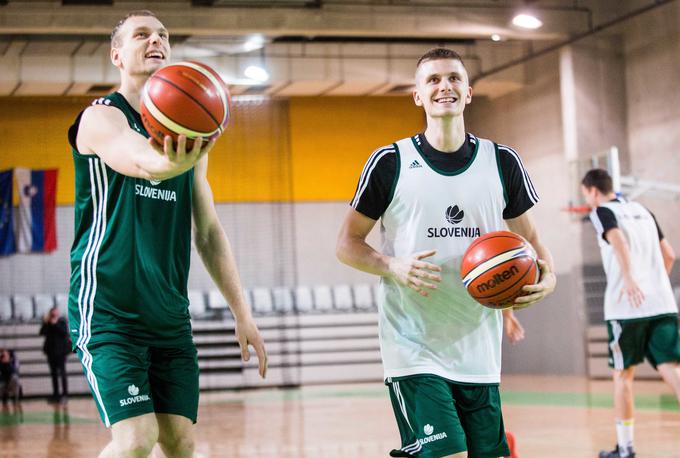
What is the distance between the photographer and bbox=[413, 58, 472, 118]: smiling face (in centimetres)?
421

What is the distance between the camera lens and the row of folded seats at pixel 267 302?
1756 centimetres

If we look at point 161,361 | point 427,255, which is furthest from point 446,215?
point 161,361

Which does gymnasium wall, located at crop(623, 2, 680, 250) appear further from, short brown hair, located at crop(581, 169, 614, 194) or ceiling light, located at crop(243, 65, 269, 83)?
short brown hair, located at crop(581, 169, 614, 194)

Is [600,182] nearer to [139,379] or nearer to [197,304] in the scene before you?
[139,379]

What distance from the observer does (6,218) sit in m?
17.4

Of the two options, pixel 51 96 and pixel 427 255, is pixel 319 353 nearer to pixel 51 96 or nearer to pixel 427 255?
pixel 51 96

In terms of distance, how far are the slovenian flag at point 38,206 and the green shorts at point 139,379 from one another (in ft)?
47.6

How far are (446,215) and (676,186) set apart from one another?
463 inches

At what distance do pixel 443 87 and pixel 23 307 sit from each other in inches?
584

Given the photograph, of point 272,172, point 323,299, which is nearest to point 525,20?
point 272,172

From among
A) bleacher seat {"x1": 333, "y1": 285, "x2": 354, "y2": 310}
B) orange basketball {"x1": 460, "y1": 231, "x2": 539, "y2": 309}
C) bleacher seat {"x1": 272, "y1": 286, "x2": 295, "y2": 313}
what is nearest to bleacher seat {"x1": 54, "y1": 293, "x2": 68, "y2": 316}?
bleacher seat {"x1": 272, "y1": 286, "x2": 295, "y2": 313}

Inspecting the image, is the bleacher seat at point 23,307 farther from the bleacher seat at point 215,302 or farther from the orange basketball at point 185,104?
the orange basketball at point 185,104

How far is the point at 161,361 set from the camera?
369cm

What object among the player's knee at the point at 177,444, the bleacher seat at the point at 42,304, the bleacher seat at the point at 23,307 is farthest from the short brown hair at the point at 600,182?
the bleacher seat at the point at 23,307
